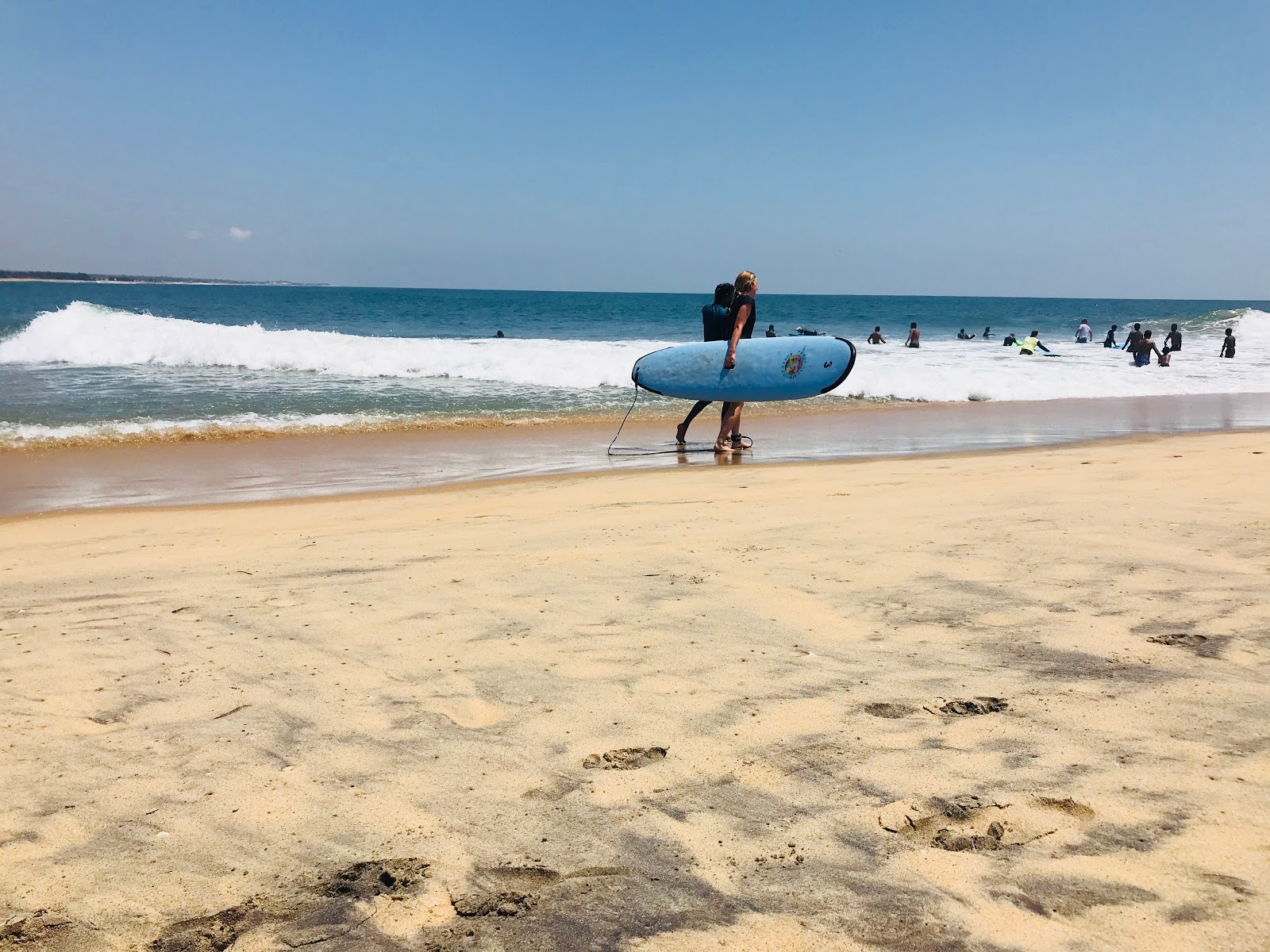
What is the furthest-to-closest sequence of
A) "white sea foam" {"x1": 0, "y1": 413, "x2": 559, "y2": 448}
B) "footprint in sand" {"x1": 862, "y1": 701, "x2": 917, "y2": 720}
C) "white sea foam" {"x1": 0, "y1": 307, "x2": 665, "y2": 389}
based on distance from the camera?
"white sea foam" {"x1": 0, "y1": 307, "x2": 665, "y2": 389} < "white sea foam" {"x1": 0, "y1": 413, "x2": 559, "y2": 448} < "footprint in sand" {"x1": 862, "y1": 701, "x2": 917, "y2": 720}

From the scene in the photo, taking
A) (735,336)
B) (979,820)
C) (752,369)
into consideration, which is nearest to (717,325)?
(735,336)

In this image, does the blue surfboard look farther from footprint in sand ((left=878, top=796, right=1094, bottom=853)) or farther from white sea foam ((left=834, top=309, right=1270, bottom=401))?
footprint in sand ((left=878, top=796, right=1094, bottom=853))

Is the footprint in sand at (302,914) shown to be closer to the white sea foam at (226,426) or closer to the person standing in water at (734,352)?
the person standing in water at (734,352)

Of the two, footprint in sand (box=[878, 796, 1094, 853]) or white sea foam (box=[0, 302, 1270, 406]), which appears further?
white sea foam (box=[0, 302, 1270, 406])

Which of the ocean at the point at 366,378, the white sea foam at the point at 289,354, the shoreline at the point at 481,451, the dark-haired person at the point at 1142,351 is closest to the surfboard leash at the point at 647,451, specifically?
the shoreline at the point at 481,451

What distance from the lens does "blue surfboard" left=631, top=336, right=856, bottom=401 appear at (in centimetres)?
990

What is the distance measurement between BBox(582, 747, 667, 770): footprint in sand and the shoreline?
5.54 metres

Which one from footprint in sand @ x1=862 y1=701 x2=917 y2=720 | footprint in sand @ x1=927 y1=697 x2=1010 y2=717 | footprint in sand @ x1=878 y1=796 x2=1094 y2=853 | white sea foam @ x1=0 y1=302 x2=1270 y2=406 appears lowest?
footprint in sand @ x1=878 y1=796 x2=1094 y2=853

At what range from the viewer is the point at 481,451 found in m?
10.1

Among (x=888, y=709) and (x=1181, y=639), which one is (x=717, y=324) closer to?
(x=1181, y=639)

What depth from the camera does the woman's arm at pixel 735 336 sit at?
945 centimetres

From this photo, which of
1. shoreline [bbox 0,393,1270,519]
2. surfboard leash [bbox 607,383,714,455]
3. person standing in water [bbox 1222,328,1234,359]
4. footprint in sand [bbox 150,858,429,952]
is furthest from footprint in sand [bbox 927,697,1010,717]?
person standing in water [bbox 1222,328,1234,359]

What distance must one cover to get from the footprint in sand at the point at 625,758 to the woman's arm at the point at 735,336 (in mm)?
7229

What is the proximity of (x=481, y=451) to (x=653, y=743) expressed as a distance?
25.4 feet
